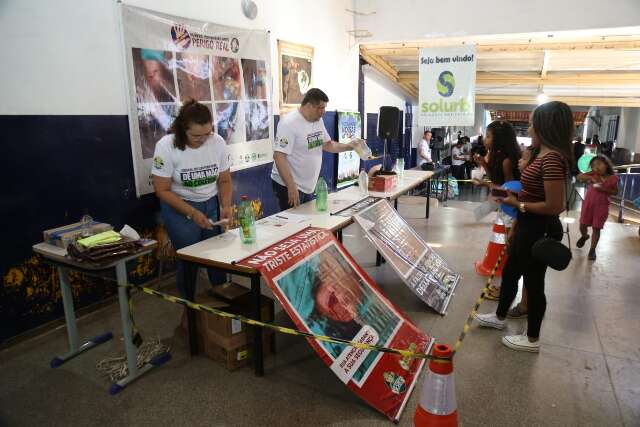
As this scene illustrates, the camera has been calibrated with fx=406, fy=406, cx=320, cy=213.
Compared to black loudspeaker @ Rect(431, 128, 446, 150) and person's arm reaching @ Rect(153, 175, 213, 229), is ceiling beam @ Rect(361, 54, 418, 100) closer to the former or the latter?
black loudspeaker @ Rect(431, 128, 446, 150)

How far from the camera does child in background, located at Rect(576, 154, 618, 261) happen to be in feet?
13.7

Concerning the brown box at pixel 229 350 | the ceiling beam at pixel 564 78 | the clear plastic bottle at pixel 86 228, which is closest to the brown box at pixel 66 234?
the clear plastic bottle at pixel 86 228

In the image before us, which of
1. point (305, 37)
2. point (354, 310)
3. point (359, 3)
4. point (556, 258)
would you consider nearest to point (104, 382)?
point (354, 310)

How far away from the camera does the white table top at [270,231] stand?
2.16 m

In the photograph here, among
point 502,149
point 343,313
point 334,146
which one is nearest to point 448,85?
point 502,149

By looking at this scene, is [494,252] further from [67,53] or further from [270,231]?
[67,53]

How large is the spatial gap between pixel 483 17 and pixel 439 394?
526 centimetres

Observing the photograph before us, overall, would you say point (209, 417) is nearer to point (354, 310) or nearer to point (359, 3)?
point (354, 310)

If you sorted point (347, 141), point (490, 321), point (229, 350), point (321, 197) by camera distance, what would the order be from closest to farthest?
1. point (229, 350)
2. point (490, 321)
3. point (321, 197)
4. point (347, 141)

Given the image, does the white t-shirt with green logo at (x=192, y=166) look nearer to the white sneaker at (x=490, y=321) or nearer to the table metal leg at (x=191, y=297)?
the table metal leg at (x=191, y=297)

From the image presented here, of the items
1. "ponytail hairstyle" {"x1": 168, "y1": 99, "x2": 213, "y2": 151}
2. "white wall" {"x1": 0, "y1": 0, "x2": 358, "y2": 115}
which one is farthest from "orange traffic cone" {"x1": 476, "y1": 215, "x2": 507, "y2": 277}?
"white wall" {"x1": 0, "y1": 0, "x2": 358, "y2": 115}

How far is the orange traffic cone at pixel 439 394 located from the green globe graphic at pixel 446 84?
14.9 feet

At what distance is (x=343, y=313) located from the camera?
7.35 ft

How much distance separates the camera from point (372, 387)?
1.98 m
